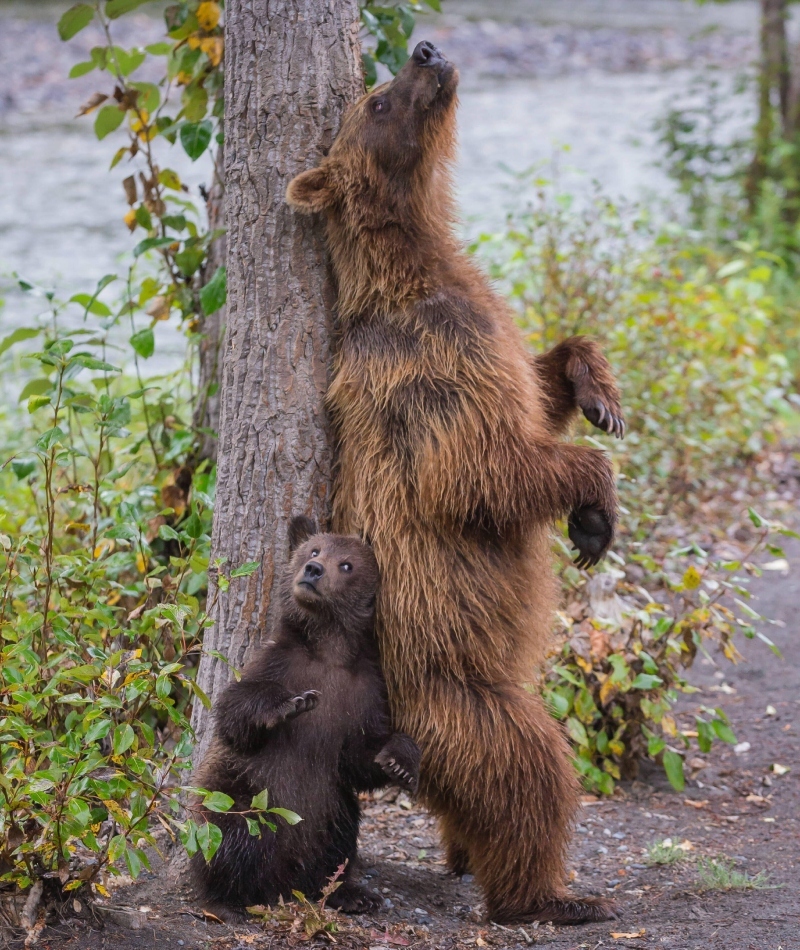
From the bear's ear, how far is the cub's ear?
1013 mm

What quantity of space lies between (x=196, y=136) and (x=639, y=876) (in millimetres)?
3260

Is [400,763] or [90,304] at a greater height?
[90,304]

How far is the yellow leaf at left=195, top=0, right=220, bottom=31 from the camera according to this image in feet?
14.3

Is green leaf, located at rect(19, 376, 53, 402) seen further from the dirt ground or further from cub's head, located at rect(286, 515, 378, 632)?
the dirt ground

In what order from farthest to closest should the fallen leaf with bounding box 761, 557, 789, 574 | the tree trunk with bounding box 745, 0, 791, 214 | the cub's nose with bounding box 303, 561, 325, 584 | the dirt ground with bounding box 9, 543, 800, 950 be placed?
the tree trunk with bounding box 745, 0, 791, 214
the fallen leaf with bounding box 761, 557, 789, 574
the cub's nose with bounding box 303, 561, 325, 584
the dirt ground with bounding box 9, 543, 800, 950

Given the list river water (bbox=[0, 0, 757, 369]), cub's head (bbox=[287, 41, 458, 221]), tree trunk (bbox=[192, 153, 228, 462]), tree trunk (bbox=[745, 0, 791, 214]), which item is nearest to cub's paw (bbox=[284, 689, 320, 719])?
cub's head (bbox=[287, 41, 458, 221])

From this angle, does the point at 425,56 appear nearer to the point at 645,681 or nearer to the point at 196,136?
the point at 196,136

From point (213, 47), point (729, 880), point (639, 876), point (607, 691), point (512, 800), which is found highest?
point (213, 47)

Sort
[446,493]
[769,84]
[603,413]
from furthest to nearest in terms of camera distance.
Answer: [769,84], [603,413], [446,493]

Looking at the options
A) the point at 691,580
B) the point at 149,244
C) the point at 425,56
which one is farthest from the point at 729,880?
the point at 149,244

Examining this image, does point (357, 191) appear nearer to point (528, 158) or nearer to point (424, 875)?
point (424, 875)

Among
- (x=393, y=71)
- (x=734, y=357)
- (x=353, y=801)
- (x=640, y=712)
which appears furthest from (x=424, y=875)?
(x=734, y=357)

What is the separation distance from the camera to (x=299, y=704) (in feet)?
10.7

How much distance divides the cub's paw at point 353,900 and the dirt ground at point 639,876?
0.15 feet
